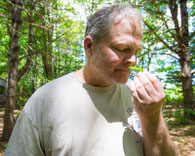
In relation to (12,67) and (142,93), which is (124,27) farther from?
(12,67)

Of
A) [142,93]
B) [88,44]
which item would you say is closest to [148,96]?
[142,93]

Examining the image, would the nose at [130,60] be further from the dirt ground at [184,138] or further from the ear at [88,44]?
the dirt ground at [184,138]

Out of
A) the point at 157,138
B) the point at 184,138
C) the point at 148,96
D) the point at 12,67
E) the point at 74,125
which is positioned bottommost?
the point at 184,138

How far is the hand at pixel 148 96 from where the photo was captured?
3.57ft

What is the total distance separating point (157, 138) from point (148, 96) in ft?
1.10

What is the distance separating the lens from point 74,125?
3.89 feet

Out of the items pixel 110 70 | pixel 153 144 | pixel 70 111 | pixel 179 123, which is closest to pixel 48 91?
pixel 70 111

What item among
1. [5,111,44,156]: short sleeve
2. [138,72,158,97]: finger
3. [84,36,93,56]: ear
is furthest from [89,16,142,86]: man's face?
[5,111,44,156]: short sleeve

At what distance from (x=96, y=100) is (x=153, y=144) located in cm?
53

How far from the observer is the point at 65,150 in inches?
43.5

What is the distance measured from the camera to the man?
1.13 m

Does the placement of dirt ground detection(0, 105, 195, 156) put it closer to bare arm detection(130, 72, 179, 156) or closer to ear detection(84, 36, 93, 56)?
bare arm detection(130, 72, 179, 156)

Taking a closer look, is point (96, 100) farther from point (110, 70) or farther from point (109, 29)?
point (109, 29)

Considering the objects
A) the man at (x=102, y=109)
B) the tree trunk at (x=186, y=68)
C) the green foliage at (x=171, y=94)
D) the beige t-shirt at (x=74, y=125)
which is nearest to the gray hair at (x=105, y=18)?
the man at (x=102, y=109)
